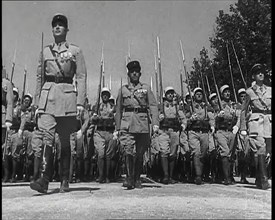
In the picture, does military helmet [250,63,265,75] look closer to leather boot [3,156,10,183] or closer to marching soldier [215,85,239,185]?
marching soldier [215,85,239,185]

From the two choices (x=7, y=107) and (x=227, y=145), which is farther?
(x=227, y=145)

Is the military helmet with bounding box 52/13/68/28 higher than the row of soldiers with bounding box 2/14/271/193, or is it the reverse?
the military helmet with bounding box 52/13/68/28

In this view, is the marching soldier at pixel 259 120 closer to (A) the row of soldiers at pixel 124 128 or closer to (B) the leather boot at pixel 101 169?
(A) the row of soldiers at pixel 124 128

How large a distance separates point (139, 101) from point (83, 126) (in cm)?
204

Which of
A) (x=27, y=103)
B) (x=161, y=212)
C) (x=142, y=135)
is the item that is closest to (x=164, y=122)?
(x=142, y=135)

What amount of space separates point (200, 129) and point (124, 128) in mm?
2617

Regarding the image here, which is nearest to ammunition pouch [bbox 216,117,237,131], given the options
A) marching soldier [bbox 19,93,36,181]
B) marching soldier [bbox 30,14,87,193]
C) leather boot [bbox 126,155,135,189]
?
leather boot [bbox 126,155,135,189]

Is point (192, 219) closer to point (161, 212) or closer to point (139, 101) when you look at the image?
point (161, 212)

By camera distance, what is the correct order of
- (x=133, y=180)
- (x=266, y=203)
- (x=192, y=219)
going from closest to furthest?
1. (x=192, y=219)
2. (x=266, y=203)
3. (x=133, y=180)

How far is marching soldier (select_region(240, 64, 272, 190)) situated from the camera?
7.10 metres

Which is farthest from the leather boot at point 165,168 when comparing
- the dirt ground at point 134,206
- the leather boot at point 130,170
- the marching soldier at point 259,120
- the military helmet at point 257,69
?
the dirt ground at point 134,206

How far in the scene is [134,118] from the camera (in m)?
7.00

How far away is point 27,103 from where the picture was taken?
9.97m

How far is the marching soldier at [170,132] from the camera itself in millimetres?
9008
